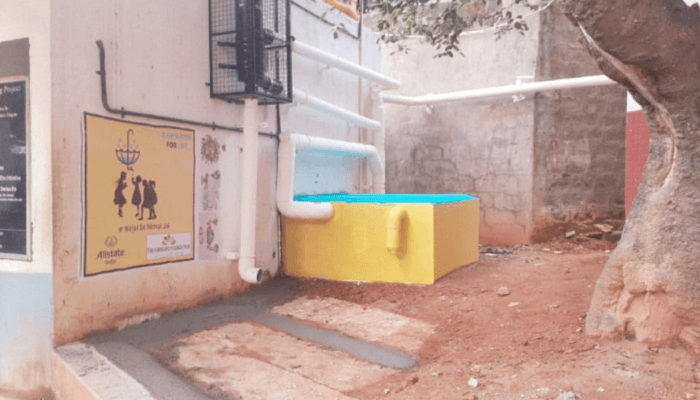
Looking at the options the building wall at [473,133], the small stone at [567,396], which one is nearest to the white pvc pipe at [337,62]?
the building wall at [473,133]

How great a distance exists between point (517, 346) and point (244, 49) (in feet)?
13.1

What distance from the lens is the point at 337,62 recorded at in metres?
7.59

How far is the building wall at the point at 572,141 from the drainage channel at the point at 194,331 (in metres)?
5.34

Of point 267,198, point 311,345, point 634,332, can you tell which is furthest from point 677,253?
point 267,198

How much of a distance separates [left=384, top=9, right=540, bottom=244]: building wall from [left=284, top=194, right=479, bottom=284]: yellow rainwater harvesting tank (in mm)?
2537

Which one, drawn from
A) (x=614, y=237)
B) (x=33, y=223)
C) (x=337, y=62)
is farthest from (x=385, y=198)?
(x=33, y=223)

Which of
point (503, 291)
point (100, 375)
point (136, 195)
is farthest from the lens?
point (503, 291)

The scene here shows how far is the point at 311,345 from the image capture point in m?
4.71

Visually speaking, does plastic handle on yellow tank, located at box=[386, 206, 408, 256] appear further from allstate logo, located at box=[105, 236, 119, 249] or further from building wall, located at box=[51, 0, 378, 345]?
allstate logo, located at box=[105, 236, 119, 249]

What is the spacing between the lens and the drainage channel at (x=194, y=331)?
148 inches

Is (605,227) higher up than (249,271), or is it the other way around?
(605,227)

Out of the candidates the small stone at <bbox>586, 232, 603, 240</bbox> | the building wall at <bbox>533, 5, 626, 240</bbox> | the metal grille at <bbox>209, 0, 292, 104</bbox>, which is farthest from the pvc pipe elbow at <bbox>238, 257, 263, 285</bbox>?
the small stone at <bbox>586, 232, 603, 240</bbox>

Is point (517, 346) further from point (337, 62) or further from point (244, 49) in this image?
point (337, 62)

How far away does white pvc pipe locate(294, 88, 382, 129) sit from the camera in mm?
6863
